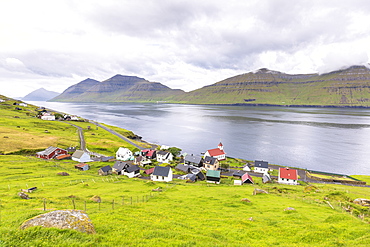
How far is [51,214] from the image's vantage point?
1507cm

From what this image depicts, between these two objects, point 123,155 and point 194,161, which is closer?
point 194,161

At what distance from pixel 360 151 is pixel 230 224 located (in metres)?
142

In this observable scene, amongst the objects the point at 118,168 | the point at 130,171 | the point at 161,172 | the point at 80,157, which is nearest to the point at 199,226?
the point at 161,172

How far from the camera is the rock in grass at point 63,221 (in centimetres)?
1426

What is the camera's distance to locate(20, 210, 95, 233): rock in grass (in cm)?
1426

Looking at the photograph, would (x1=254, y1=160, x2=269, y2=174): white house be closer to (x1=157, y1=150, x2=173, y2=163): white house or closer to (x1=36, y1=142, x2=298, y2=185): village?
(x1=36, y1=142, x2=298, y2=185): village

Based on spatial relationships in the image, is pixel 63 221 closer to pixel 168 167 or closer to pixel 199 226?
pixel 199 226

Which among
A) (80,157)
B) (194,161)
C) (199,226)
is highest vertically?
(199,226)

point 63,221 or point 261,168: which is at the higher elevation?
point 63,221

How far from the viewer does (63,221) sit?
1458 centimetres

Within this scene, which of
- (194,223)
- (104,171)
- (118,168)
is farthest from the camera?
(118,168)

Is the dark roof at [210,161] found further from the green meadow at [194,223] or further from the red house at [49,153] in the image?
the red house at [49,153]

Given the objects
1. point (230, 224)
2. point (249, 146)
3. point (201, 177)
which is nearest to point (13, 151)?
point (201, 177)

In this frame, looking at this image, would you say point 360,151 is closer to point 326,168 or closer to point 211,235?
point 326,168
